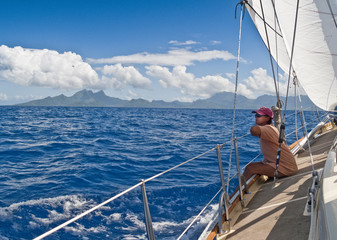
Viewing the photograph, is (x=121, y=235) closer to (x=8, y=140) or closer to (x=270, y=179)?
(x=270, y=179)

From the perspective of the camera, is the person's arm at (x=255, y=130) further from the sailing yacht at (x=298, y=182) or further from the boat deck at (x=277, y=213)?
the boat deck at (x=277, y=213)

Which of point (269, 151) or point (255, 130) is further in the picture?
point (269, 151)

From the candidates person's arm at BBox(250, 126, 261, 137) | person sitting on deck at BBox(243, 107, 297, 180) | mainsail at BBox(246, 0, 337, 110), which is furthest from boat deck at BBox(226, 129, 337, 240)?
mainsail at BBox(246, 0, 337, 110)

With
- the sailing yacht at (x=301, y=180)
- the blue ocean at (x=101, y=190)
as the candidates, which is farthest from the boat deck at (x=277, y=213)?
the blue ocean at (x=101, y=190)

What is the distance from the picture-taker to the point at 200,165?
934cm

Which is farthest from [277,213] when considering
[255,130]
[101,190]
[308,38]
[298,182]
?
[308,38]

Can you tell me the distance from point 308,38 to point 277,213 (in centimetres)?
495

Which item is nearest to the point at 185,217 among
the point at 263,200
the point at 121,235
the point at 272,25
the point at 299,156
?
the point at 121,235

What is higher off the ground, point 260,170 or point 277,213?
point 260,170

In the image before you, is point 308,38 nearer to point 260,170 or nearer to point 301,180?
point 260,170

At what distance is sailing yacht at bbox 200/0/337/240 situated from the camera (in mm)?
2210

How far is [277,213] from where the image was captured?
2965mm

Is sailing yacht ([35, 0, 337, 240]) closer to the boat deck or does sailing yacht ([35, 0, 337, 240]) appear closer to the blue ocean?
the boat deck

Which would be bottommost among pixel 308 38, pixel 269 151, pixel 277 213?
pixel 277 213
